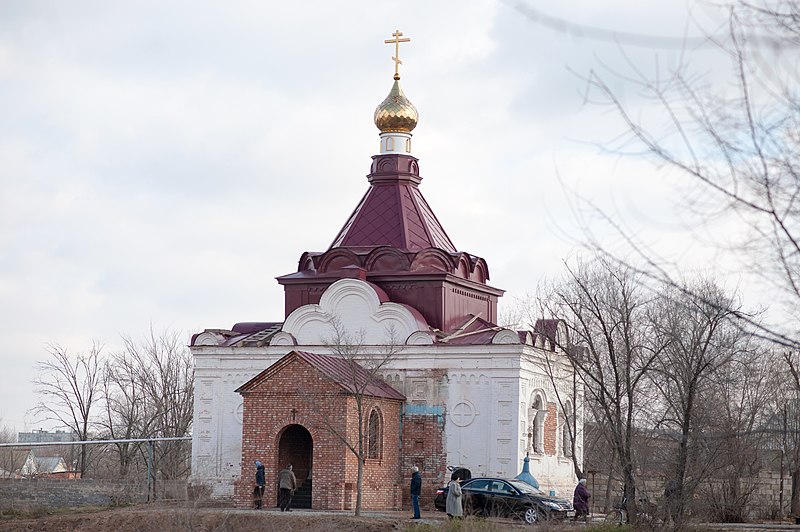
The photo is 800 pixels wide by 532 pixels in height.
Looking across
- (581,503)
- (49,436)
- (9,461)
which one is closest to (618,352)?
(581,503)

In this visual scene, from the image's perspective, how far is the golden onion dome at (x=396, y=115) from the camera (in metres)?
33.8

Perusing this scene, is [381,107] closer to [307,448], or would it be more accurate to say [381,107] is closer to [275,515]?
[307,448]

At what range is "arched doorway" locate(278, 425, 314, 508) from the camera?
27.7 m

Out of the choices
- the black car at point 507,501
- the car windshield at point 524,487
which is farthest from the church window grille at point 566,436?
the black car at point 507,501

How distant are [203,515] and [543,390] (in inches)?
387

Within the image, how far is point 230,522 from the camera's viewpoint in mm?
24672

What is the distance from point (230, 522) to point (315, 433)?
10.2 feet

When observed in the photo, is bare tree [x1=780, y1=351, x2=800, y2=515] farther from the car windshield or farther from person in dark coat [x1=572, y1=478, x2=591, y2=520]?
the car windshield

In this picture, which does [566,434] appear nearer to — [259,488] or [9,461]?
[259,488]

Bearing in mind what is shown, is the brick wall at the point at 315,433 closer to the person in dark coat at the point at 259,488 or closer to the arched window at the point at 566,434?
the person in dark coat at the point at 259,488

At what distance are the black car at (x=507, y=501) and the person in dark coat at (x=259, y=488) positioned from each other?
15.5 ft

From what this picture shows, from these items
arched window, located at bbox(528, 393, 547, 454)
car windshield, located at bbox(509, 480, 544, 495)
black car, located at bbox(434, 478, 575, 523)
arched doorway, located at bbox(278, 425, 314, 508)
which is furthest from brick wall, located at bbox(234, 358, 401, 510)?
arched window, located at bbox(528, 393, 547, 454)

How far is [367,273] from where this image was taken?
31266mm

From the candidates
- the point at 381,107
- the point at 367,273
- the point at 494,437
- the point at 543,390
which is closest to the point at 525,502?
the point at 494,437
